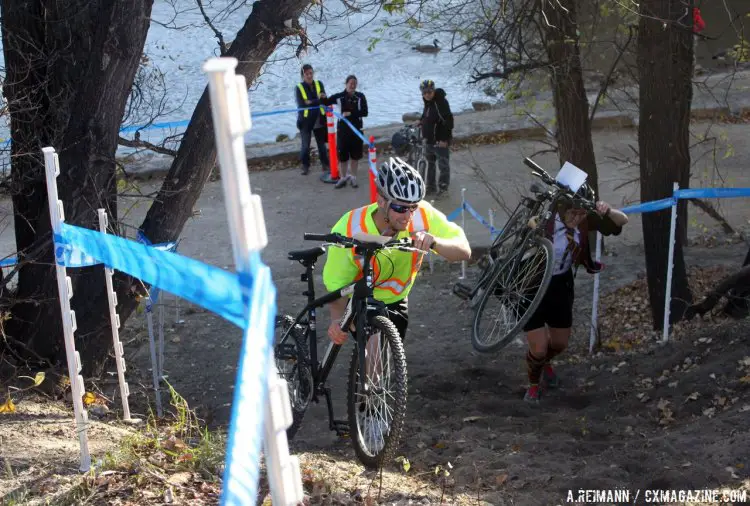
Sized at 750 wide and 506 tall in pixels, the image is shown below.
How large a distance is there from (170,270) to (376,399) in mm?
2024

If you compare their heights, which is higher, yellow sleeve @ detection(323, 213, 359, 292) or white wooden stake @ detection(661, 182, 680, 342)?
yellow sleeve @ detection(323, 213, 359, 292)

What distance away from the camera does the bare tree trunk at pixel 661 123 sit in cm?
759

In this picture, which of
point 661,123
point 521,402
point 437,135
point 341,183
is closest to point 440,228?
point 521,402

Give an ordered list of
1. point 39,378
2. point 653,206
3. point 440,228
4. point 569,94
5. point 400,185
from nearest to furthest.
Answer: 1. point 400,185
2. point 440,228
3. point 39,378
4. point 653,206
5. point 569,94

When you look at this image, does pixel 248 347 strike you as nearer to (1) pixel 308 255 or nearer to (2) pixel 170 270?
(2) pixel 170 270

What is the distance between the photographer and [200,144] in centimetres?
666

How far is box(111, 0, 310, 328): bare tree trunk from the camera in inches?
255

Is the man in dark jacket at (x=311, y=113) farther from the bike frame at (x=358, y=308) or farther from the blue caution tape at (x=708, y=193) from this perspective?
the bike frame at (x=358, y=308)

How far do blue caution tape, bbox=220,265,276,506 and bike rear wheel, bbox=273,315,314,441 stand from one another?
321cm

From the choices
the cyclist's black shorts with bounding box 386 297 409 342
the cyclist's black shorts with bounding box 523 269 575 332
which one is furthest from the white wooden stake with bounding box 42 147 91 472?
the cyclist's black shorts with bounding box 523 269 575 332

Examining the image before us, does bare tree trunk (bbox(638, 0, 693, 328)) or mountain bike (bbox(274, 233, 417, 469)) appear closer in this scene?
mountain bike (bbox(274, 233, 417, 469))

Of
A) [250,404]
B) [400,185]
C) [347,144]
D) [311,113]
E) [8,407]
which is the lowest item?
[8,407]

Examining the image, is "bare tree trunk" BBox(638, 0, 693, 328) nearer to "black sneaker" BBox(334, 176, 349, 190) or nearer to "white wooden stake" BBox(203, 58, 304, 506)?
"white wooden stake" BBox(203, 58, 304, 506)

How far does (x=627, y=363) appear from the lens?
23.6 feet
